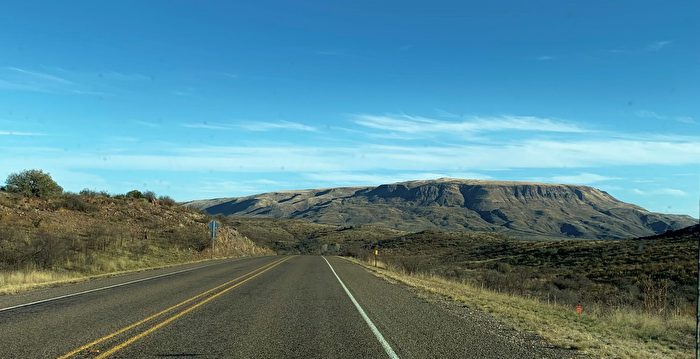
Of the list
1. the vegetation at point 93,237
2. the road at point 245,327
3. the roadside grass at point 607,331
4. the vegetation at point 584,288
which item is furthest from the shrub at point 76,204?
the roadside grass at point 607,331

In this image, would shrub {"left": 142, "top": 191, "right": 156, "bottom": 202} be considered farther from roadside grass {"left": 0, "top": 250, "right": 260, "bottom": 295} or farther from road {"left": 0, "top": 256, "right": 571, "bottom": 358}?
road {"left": 0, "top": 256, "right": 571, "bottom": 358}

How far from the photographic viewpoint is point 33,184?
53.1m

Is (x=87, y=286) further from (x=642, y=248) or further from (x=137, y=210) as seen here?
Answer: (x=642, y=248)

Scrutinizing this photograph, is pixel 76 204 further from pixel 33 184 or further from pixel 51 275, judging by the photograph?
pixel 51 275

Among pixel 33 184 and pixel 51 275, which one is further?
pixel 33 184

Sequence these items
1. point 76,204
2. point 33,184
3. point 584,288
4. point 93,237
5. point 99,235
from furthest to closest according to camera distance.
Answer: point 33,184
point 76,204
point 99,235
point 93,237
point 584,288

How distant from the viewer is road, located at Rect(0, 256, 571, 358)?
27.3 feet

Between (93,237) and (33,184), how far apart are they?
20342 millimetres

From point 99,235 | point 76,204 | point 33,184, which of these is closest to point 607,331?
point 99,235

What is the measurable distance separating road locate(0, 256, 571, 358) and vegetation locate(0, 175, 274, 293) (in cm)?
622

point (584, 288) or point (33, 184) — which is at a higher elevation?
point (33, 184)

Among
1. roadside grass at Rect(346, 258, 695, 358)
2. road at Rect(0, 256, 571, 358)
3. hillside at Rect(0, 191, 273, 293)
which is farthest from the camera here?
hillside at Rect(0, 191, 273, 293)

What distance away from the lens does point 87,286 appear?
1916cm

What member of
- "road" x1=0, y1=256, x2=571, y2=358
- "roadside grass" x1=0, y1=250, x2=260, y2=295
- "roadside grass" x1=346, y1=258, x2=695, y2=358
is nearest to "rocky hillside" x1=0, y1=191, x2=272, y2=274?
"roadside grass" x1=0, y1=250, x2=260, y2=295
